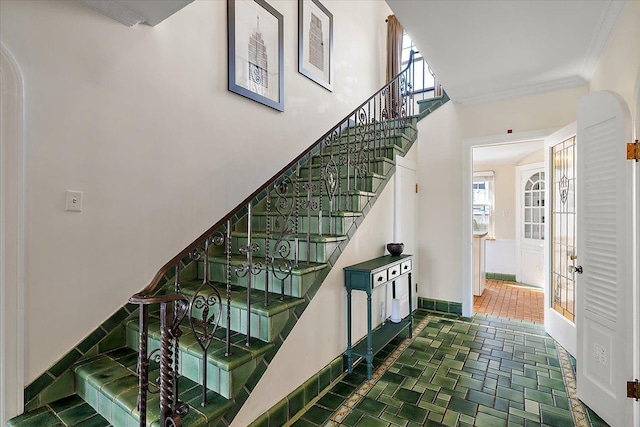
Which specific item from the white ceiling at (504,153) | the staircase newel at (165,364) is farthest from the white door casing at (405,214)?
the staircase newel at (165,364)

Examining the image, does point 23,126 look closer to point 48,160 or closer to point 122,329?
point 48,160

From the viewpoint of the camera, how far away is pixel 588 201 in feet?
7.58

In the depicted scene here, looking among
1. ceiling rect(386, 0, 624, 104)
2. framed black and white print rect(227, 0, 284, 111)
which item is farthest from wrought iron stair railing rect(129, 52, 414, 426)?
ceiling rect(386, 0, 624, 104)

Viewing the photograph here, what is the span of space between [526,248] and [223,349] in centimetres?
617

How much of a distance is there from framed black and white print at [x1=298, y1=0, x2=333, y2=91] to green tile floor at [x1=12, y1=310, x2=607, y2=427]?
3.36 m

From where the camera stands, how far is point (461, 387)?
98.0 inches

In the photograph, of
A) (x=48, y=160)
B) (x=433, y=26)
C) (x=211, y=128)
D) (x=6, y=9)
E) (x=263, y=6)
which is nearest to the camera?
(x=6, y=9)

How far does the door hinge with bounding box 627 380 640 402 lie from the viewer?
187cm

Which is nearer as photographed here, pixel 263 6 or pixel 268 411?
pixel 268 411

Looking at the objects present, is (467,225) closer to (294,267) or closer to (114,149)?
(294,267)

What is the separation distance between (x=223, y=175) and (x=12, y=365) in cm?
185

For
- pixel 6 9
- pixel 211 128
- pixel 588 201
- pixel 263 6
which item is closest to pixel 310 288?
pixel 211 128

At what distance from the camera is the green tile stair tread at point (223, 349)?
1.68m

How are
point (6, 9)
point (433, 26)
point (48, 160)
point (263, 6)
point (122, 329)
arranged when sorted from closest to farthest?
point (6, 9) < point (48, 160) < point (122, 329) < point (433, 26) < point (263, 6)
